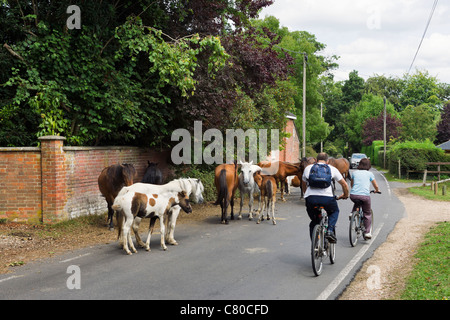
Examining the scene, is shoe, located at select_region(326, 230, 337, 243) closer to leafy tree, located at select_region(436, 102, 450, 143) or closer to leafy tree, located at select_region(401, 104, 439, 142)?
leafy tree, located at select_region(401, 104, 439, 142)

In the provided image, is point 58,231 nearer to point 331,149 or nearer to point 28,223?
point 28,223

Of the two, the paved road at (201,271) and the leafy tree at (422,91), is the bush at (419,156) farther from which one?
the leafy tree at (422,91)

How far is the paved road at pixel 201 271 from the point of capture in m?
6.72

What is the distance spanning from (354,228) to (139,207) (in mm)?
5026

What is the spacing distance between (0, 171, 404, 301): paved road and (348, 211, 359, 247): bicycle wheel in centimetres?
19

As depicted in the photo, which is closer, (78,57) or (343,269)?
(343,269)

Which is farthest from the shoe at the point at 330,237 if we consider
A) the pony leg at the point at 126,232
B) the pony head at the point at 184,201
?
the pony leg at the point at 126,232

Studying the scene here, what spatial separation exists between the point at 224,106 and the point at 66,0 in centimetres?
605

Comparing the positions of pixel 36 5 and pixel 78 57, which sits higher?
pixel 36 5

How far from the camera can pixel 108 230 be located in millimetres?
12188

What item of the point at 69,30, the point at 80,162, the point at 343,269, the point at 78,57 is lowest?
the point at 343,269

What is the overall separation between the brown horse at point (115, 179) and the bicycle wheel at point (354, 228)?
223 inches
